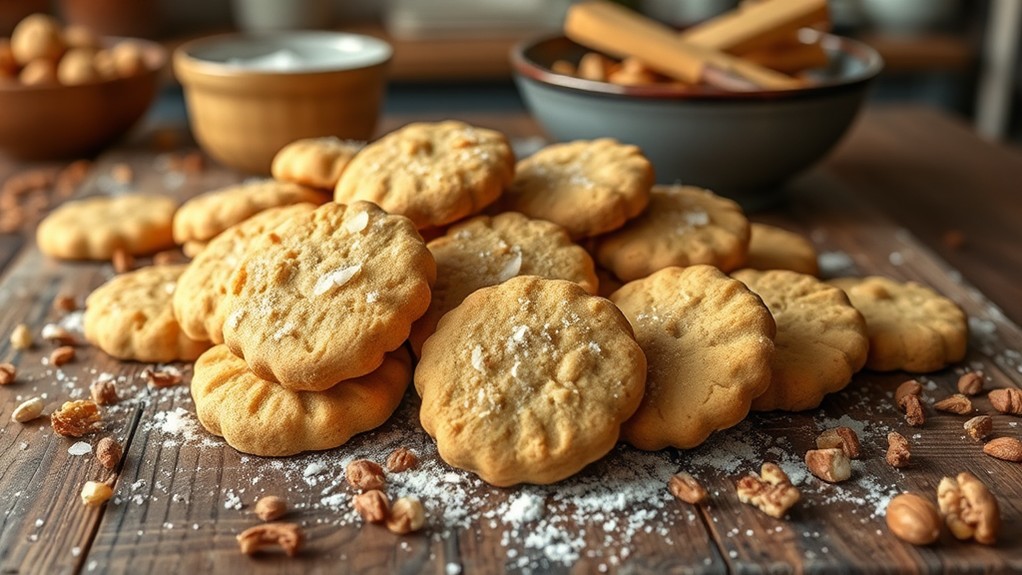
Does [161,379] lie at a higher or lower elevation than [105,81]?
lower

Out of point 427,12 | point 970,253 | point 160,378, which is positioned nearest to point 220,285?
point 160,378

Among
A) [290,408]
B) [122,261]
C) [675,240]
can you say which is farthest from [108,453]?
[675,240]

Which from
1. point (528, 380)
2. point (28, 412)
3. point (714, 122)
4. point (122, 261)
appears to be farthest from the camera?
point (714, 122)

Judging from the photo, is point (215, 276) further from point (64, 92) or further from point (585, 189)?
point (64, 92)

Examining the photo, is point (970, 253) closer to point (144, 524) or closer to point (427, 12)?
point (144, 524)

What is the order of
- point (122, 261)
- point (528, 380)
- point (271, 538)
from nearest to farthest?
point (271, 538)
point (528, 380)
point (122, 261)

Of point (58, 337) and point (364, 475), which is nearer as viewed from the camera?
point (364, 475)

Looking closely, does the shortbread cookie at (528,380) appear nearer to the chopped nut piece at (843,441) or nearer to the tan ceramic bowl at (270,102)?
the chopped nut piece at (843,441)

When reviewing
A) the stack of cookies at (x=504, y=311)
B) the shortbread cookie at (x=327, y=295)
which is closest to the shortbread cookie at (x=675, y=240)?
the stack of cookies at (x=504, y=311)
